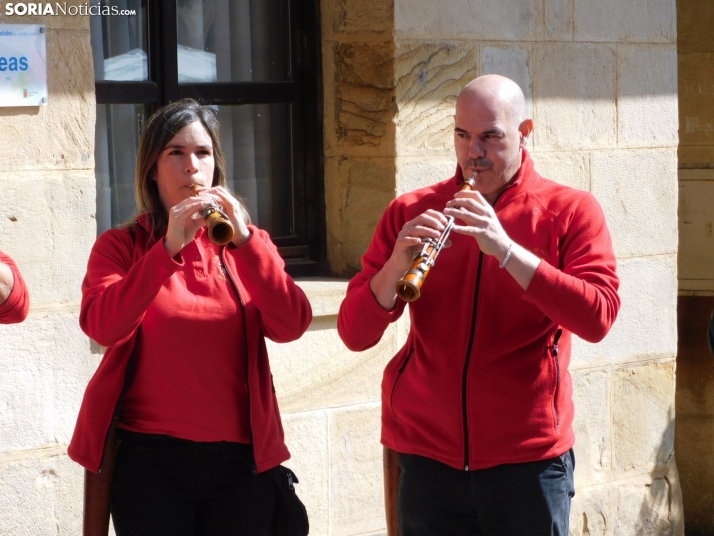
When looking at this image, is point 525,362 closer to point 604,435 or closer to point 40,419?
point 40,419

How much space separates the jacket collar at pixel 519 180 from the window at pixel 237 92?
1.50m

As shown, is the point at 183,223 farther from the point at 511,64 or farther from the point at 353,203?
Result: the point at 511,64

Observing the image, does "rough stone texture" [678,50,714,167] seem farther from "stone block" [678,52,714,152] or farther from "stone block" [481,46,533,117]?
"stone block" [481,46,533,117]

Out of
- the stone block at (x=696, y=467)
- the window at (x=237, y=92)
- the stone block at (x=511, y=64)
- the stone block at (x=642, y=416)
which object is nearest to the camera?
the window at (x=237, y=92)

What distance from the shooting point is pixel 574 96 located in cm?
441

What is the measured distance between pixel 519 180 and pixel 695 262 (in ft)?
9.39

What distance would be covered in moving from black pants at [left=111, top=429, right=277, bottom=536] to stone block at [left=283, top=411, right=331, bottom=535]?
119cm

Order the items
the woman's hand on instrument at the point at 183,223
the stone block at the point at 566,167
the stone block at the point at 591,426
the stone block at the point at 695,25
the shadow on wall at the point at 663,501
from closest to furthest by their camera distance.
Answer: the woman's hand on instrument at the point at 183,223 < the stone block at the point at 566,167 < the stone block at the point at 591,426 < the shadow on wall at the point at 663,501 < the stone block at the point at 695,25

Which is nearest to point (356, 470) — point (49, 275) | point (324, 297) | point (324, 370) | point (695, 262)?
point (324, 370)

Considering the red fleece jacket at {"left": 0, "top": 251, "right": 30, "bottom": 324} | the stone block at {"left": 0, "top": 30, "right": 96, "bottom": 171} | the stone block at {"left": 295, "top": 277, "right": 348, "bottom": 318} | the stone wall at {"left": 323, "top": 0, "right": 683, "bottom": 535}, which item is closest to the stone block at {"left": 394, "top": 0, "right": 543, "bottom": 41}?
the stone wall at {"left": 323, "top": 0, "right": 683, "bottom": 535}

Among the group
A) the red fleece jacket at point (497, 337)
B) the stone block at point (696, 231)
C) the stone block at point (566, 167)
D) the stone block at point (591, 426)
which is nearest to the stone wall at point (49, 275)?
the red fleece jacket at point (497, 337)

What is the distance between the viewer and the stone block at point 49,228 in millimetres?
3375

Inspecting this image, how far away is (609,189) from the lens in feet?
14.8

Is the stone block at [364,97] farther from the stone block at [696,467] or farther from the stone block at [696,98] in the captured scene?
the stone block at [696,467]
